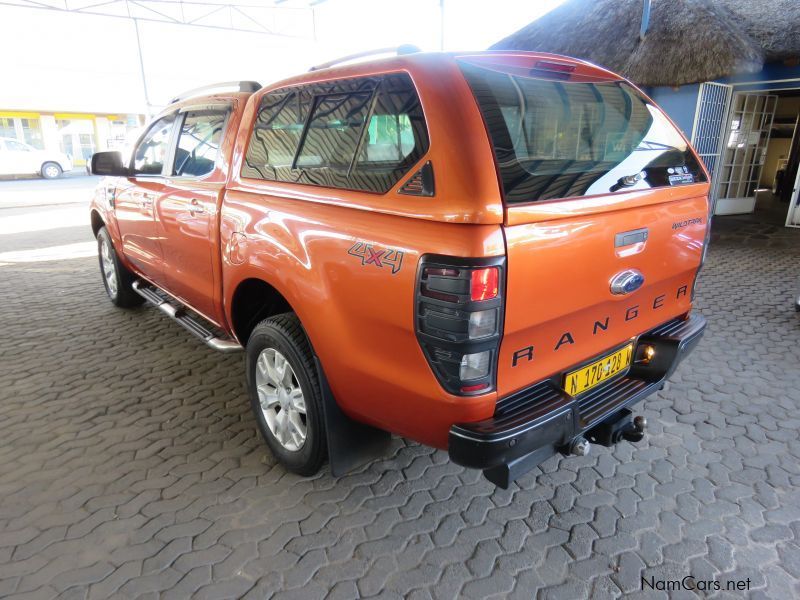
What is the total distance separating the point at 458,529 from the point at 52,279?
6.29 metres

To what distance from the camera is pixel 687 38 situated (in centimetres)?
862

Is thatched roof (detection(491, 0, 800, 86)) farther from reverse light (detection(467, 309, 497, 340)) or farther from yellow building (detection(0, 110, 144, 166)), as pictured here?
yellow building (detection(0, 110, 144, 166))

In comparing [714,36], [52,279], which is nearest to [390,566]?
[52,279]

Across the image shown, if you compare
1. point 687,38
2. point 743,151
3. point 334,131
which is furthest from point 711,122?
point 334,131

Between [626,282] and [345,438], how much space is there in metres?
1.39

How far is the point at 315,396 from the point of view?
7.77 ft

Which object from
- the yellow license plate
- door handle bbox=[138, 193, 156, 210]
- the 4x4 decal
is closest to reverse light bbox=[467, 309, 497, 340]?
the 4x4 decal

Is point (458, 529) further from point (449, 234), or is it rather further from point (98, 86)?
point (98, 86)

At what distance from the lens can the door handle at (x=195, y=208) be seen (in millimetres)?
3055

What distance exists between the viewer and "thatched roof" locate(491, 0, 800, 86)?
845 cm

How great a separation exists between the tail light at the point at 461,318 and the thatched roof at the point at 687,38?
347 inches

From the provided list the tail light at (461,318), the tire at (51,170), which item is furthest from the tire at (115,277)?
the tire at (51,170)

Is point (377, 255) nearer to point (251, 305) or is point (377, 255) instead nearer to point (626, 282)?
point (626, 282)

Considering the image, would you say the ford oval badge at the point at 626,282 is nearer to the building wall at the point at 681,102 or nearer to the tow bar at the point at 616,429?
the tow bar at the point at 616,429
